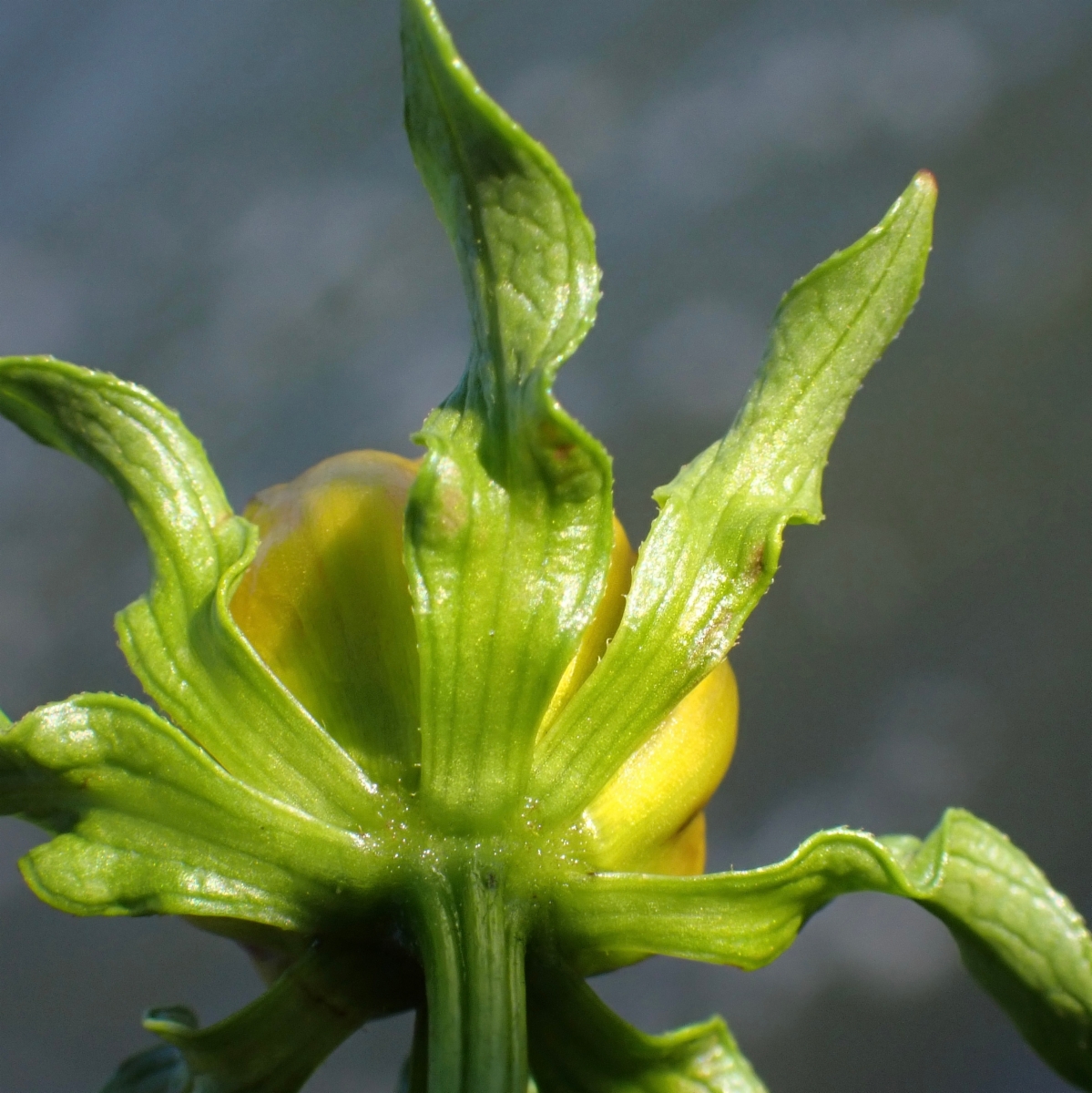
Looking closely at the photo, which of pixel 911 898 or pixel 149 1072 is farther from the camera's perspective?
pixel 149 1072

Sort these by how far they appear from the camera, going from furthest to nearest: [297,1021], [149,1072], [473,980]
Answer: [149,1072], [297,1021], [473,980]

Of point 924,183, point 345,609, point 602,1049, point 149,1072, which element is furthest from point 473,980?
point 924,183

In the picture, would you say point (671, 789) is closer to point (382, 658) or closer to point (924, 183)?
point (382, 658)

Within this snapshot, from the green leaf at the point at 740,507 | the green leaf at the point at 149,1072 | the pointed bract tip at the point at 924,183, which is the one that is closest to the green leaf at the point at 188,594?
the green leaf at the point at 740,507

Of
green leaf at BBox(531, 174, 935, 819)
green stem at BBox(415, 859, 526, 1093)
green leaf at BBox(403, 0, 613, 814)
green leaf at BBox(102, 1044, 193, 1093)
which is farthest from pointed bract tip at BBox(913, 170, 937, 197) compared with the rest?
green leaf at BBox(102, 1044, 193, 1093)

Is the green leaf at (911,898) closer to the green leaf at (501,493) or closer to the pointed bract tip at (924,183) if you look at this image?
the green leaf at (501,493)

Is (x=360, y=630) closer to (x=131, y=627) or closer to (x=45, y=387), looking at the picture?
(x=131, y=627)

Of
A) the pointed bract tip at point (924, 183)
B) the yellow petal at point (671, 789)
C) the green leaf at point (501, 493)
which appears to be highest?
the pointed bract tip at point (924, 183)
